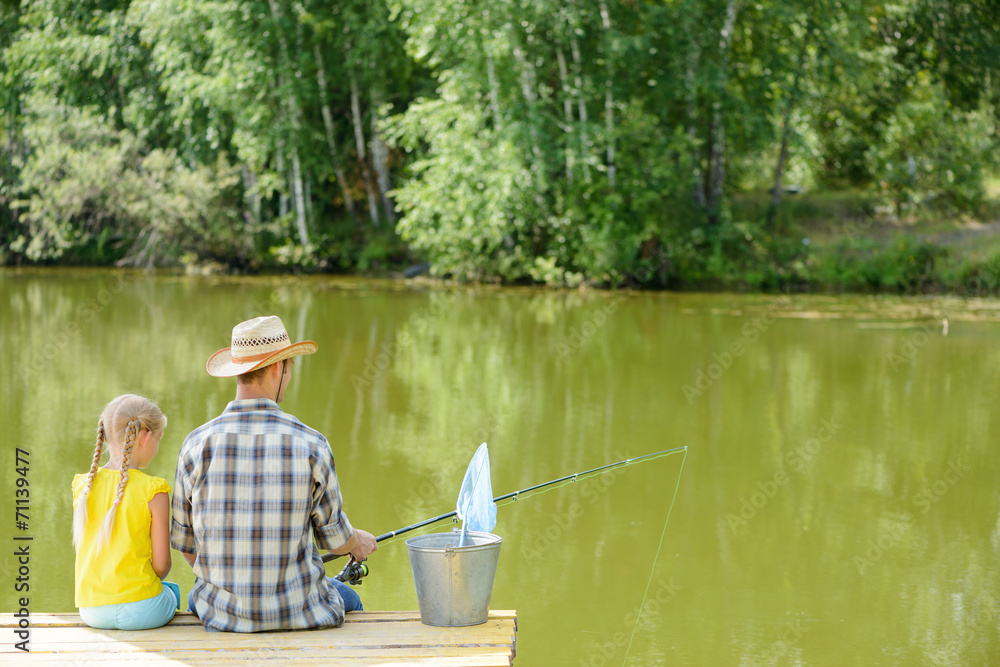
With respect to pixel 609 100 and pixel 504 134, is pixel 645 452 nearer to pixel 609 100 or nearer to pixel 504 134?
pixel 504 134

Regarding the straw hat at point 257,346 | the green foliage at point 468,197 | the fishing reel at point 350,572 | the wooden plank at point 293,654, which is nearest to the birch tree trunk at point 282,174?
the green foliage at point 468,197

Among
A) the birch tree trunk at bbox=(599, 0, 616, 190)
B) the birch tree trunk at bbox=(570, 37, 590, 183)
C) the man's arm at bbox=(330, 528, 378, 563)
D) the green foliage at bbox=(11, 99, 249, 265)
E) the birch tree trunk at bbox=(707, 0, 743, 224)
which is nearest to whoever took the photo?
the man's arm at bbox=(330, 528, 378, 563)

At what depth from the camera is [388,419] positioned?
29.3 feet

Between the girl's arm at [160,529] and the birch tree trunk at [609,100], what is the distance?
17968 millimetres

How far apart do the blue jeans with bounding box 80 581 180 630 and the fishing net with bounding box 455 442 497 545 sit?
3.11 ft

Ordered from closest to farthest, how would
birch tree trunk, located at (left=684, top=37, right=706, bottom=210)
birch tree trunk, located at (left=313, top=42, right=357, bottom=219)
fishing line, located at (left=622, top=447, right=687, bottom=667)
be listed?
fishing line, located at (left=622, top=447, right=687, bottom=667) → birch tree trunk, located at (left=684, top=37, right=706, bottom=210) → birch tree trunk, located at (left=313, top=42, right=357, bottom=219)

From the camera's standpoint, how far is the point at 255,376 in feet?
10.2

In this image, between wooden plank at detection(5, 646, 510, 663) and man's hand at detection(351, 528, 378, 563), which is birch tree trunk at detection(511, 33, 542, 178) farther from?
wooden plank at detection(5, 646, 510, 663)

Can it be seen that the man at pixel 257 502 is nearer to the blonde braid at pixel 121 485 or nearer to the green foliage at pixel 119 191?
the blonde braid at pixel 121 485

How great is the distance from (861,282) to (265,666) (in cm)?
2111

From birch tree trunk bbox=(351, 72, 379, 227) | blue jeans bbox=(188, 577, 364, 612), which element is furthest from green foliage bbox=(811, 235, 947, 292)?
blue jeans bbox=(188, 577, 364, 612)

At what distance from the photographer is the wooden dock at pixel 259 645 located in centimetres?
291

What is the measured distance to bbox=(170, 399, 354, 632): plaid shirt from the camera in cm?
304

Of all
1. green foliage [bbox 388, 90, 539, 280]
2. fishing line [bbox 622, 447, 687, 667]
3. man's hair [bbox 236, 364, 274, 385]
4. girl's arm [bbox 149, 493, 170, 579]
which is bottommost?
fishing line [bbox 622, 447, 687, 667]
